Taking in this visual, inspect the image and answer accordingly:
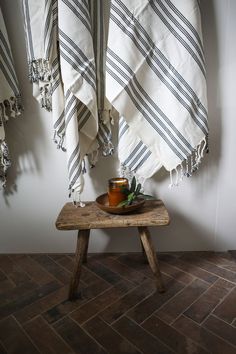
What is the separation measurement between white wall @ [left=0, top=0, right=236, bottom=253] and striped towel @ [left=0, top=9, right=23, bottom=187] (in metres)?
0.07

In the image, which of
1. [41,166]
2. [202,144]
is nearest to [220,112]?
[202,144]

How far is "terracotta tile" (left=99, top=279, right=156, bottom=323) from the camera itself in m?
1.02

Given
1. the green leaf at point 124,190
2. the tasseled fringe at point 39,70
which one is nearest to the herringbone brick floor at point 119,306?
the green leaf at point 124,190

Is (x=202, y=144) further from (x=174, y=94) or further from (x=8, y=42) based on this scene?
(x=8, y=42)

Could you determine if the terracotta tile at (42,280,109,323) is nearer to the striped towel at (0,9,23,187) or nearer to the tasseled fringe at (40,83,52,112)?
the striped towel at (0,9,23,187)

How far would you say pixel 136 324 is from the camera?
3.19 ft

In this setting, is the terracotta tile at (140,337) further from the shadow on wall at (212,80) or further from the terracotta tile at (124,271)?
the shadow on wall at (212,80)

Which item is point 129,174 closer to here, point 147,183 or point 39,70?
point 147,183

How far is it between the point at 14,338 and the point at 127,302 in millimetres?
463

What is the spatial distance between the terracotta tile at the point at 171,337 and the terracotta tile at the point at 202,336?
2cm

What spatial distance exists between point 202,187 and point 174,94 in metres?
0.55

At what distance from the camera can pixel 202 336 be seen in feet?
2.98

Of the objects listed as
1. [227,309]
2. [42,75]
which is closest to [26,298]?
[227,309]

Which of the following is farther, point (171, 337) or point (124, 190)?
point (124, 190)
